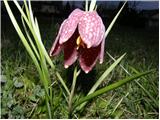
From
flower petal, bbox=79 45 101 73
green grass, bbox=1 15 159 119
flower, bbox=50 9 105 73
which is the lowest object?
green grass, bbox=1 15 159 119

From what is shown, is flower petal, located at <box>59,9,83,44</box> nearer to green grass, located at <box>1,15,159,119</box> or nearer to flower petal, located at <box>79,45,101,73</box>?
flower petal, located at <box>79,45,101,73</box>

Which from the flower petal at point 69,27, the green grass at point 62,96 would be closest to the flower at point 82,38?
the flower petal at point 69,27

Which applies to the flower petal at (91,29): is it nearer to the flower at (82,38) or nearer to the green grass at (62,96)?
the flower at (82,38)

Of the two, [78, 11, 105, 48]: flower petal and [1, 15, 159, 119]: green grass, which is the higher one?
[78, 11, 105, 48]: flower petal

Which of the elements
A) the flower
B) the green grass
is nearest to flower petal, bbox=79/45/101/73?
the flower

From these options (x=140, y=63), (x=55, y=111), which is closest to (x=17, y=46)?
(x=140, y=63)

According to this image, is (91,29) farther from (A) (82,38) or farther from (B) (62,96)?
(B) (62,96)

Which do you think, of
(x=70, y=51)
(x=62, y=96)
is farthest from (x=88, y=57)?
(x=62, y=96)
